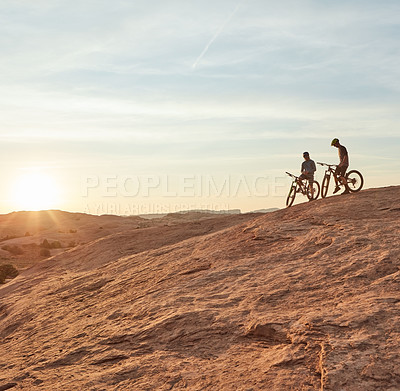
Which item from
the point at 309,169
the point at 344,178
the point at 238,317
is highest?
the point at 309,169

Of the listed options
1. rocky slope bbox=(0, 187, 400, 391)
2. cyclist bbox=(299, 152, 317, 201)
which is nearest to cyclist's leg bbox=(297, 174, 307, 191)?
cyclist bbox=(299, 152, 317, 201)

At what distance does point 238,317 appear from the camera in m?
7.63

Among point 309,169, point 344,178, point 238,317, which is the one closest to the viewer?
point 238,317

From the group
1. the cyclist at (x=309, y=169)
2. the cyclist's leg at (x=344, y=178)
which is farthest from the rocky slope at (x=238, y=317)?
the cyclist at (x=309, y=169)

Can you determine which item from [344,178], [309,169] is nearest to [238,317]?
[344,178]

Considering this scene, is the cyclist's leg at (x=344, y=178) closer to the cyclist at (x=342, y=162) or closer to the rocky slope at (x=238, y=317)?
the cyclist at (x=342, y=162)

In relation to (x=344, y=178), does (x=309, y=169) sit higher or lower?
higher

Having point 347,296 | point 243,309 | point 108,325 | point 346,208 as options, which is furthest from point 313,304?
point 346,208

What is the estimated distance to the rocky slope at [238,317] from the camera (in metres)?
6.01

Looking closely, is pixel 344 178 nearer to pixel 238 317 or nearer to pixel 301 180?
pixel 301 180

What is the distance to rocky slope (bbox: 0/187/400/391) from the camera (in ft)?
19.7

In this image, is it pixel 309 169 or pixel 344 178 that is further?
pixel 309 169

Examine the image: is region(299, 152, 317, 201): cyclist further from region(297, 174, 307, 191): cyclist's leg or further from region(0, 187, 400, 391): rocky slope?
region(0, 187, 400, 391): rocky slope

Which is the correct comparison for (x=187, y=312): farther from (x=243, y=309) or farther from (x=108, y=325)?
(x=108, y=325)
